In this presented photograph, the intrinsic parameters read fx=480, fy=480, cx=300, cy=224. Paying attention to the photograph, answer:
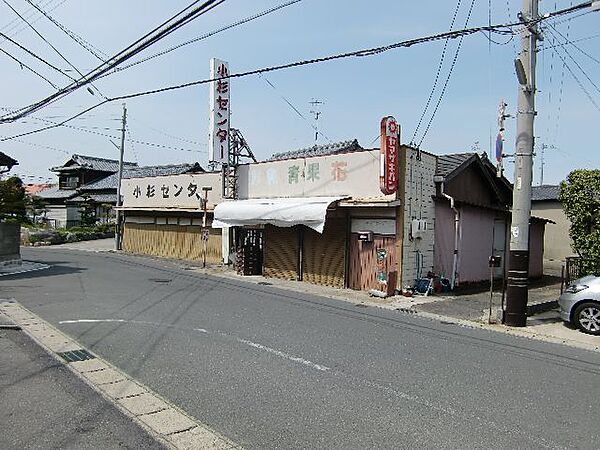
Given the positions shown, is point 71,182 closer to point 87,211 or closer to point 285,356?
point 87,211

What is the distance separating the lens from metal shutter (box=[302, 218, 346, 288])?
16.8 metres

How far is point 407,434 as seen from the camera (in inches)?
186

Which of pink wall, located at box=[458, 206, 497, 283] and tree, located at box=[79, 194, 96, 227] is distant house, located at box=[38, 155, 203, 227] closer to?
tree, located at box=[79, 194, 96, 227]

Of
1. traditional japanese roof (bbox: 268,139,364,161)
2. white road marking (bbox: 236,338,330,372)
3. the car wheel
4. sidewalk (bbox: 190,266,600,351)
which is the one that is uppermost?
traditional japanese roof (bbox: 268,139,364,161)

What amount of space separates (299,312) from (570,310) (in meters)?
6.05

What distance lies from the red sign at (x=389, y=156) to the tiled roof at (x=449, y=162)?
256 cm

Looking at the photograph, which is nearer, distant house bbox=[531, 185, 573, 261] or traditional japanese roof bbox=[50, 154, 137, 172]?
distant house bbox=[531, 185, 573, 261]

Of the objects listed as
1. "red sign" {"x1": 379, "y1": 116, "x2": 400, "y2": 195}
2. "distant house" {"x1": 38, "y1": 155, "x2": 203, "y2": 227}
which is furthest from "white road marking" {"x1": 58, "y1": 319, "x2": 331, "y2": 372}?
"distant house" {"x1": 38, "y1": 155, "x2": 203, "y2": 227}

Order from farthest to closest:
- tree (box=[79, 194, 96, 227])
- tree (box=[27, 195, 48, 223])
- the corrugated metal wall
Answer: tree (box=[79, 194, 96, 227]) → tree (box=[27, 195, 48, 223]) → the corrugated metal wall

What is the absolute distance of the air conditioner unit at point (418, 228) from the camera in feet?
49.9

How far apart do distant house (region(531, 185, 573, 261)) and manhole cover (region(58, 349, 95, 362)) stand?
87.8ft

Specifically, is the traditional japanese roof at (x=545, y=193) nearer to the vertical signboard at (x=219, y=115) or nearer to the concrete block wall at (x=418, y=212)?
the concrete block wall at (x=418, y=212)

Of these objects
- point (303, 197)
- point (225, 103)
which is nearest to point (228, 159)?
point (225, 103)

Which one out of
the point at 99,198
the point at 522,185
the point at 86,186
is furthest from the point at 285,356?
the point at 86,186
